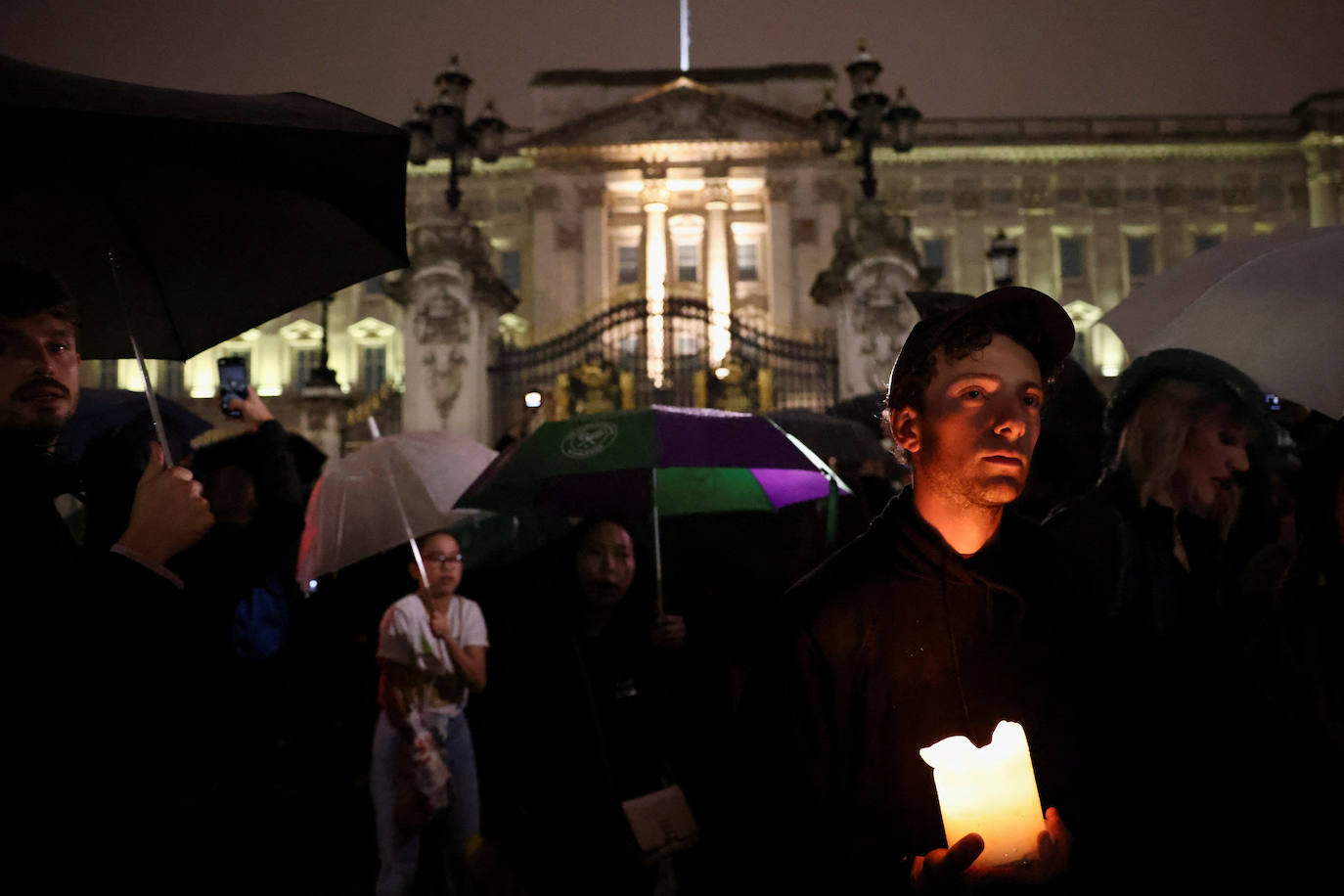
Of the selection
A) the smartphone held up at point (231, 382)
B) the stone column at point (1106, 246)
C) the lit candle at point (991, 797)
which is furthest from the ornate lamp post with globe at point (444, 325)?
the stone column at point (1106, 246)

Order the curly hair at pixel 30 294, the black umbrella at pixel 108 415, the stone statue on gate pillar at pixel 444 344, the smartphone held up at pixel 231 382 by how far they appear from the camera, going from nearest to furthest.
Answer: the curly hair at pixel 30 294 < the smartphone held up at pixel 231 382 < the black umbrella at pixel 108 415 < the stone statue on gate pillar at pixel 444 344

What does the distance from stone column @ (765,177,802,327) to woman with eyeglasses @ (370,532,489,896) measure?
4200 cm

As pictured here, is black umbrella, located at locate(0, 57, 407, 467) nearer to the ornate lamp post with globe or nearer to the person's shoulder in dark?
the person's shoulder in dark

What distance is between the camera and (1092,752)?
84.7 inches

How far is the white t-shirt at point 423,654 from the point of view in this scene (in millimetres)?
5547

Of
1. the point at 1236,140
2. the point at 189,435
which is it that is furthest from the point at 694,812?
the point at 1236,140

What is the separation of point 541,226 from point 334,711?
41.2 metres

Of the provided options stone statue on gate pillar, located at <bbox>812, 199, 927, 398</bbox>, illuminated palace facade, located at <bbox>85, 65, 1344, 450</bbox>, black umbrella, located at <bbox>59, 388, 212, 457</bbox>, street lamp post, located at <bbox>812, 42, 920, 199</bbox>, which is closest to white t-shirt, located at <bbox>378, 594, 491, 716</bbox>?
black umbrella, located at <bbox>59, 388, 212, 457</bbox>

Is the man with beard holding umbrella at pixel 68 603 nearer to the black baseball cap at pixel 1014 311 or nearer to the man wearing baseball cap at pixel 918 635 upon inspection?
the man wearing baseball cap at pixel 918 635

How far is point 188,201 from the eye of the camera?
303cm

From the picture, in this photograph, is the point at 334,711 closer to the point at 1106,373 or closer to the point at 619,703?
the point at 619,703

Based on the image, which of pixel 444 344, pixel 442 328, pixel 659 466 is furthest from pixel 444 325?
pixel 659 466

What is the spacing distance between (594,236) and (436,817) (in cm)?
4417

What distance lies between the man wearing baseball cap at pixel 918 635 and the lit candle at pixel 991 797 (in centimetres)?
18
